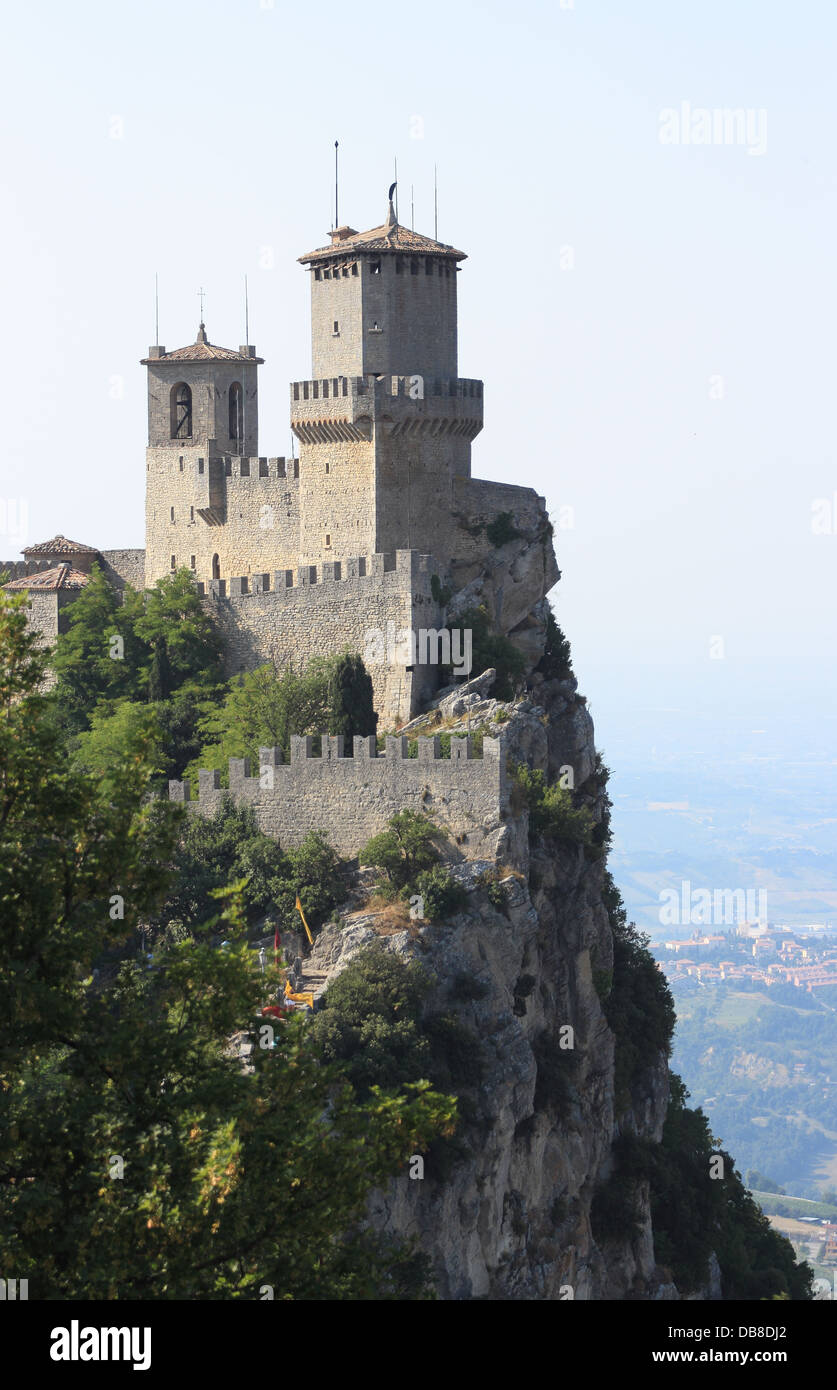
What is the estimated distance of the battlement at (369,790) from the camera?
47594 mm

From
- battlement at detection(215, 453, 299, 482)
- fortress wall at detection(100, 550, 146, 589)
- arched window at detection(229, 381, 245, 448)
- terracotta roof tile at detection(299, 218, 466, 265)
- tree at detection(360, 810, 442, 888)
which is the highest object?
terracotta roof tile at detection(299, 218, 466, 265)

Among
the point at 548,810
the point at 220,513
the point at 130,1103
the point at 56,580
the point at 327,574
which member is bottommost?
the point at 130,1103

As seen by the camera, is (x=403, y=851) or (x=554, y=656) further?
(x=554, y=656)

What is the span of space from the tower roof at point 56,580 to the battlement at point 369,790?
47.6 ft

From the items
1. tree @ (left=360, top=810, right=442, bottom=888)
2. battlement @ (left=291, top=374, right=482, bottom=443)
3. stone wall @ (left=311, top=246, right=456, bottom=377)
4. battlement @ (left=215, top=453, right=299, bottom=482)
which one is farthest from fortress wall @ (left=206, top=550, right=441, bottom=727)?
stone wall @ (left=311, top=246, right=456, bottom=377)

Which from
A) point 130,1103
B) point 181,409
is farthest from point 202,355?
point 130,1103

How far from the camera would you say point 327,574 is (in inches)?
2149

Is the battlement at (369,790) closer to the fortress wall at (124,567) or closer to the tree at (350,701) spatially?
the tree at (350,701)

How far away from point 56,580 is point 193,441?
6088mm

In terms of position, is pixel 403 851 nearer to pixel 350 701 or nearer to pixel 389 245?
pixel 350 701

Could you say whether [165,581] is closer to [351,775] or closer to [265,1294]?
[351,775]

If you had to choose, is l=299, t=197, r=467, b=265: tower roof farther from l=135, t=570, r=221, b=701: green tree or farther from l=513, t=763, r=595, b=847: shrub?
l=513, t=763, r=595, b=847: shrub

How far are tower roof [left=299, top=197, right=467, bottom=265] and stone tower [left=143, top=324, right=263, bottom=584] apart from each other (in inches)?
282

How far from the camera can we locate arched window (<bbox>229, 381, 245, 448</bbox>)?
64.9 meters
